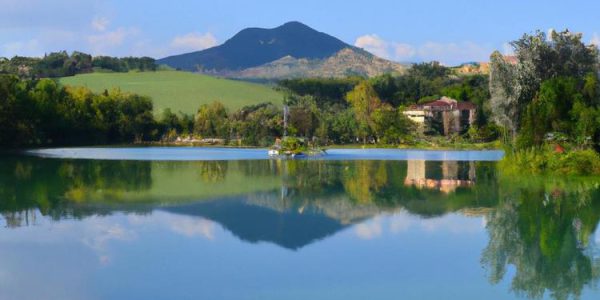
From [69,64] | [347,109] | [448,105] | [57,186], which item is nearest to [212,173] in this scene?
[57,186]

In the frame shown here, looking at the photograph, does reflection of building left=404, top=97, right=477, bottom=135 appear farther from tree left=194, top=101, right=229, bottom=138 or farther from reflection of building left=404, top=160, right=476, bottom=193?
reflection of building left=404, top=160, right=476, bottom=193

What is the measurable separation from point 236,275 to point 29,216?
813 cm

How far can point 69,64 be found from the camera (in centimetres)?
14062

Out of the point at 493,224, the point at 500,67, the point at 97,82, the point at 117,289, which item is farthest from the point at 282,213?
the point at 97,82

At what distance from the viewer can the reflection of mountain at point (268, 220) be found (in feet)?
48.6

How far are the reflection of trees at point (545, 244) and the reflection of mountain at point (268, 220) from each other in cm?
353

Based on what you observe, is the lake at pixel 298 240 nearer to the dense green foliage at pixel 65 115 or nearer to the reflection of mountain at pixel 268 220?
the reflection of mountain at pixel 268 220

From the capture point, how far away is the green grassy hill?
107312mm

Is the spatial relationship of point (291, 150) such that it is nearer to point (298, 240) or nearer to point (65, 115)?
point (65, 115)

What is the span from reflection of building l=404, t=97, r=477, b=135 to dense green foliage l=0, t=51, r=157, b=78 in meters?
71.9

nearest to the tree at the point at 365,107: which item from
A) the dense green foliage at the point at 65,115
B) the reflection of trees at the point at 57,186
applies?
the dense green foliage at the point at 65,115

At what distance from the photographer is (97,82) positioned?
119 m

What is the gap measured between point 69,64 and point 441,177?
400ft

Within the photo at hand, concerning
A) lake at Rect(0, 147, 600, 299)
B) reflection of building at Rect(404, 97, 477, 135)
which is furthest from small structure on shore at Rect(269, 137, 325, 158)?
reflection of building at Rect(404, 97, 477, 135)
